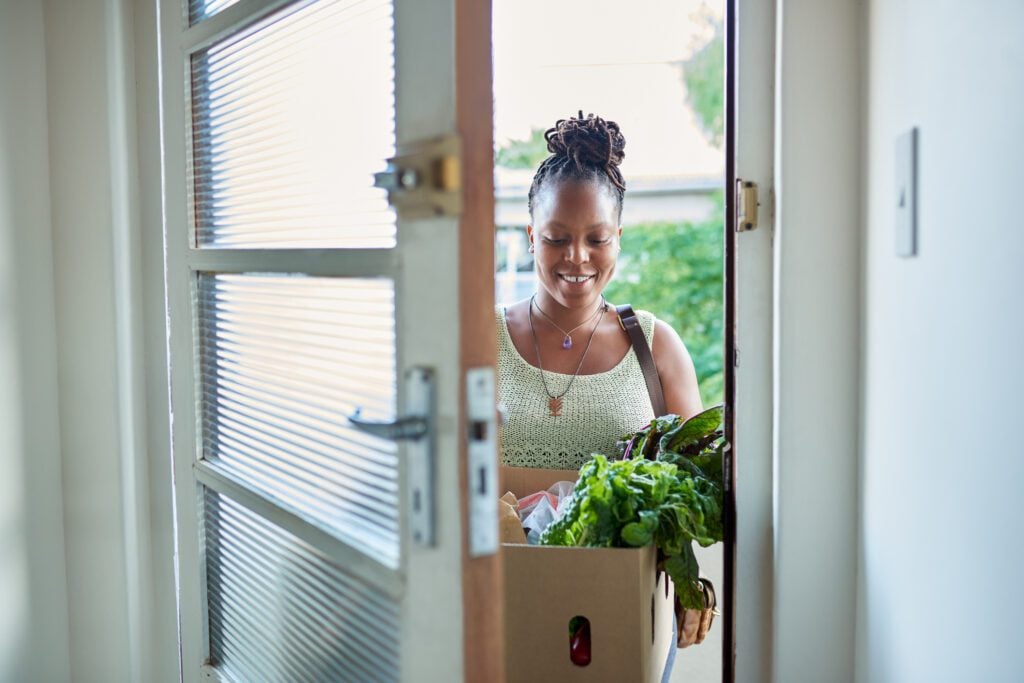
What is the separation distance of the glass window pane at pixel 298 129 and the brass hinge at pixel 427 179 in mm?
102

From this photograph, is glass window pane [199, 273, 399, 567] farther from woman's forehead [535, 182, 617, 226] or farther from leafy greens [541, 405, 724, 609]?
woman's forehead [535, 182, 617, 226]

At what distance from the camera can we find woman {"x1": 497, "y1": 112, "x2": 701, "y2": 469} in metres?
2.60

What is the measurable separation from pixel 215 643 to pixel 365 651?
0.62m

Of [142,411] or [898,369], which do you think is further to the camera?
[142,411]

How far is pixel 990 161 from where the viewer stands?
3.34 ft

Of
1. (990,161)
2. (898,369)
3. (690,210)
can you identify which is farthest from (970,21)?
(690,210)

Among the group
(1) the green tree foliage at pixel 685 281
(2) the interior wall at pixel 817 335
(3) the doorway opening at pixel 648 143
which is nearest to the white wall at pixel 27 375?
(2) the interior wall at pixel 817 335

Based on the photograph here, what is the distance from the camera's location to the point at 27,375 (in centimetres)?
189

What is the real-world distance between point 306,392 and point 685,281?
7.84 meters

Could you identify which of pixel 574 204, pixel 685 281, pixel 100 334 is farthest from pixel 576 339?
pixel 685 281

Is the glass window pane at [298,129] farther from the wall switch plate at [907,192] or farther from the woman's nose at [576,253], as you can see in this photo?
the woman's nose at [576,253]

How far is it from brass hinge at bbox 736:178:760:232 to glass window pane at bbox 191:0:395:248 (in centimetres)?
76

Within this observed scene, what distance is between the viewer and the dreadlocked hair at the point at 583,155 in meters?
2.70

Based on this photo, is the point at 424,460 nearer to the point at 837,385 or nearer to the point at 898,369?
the point at 898,369
